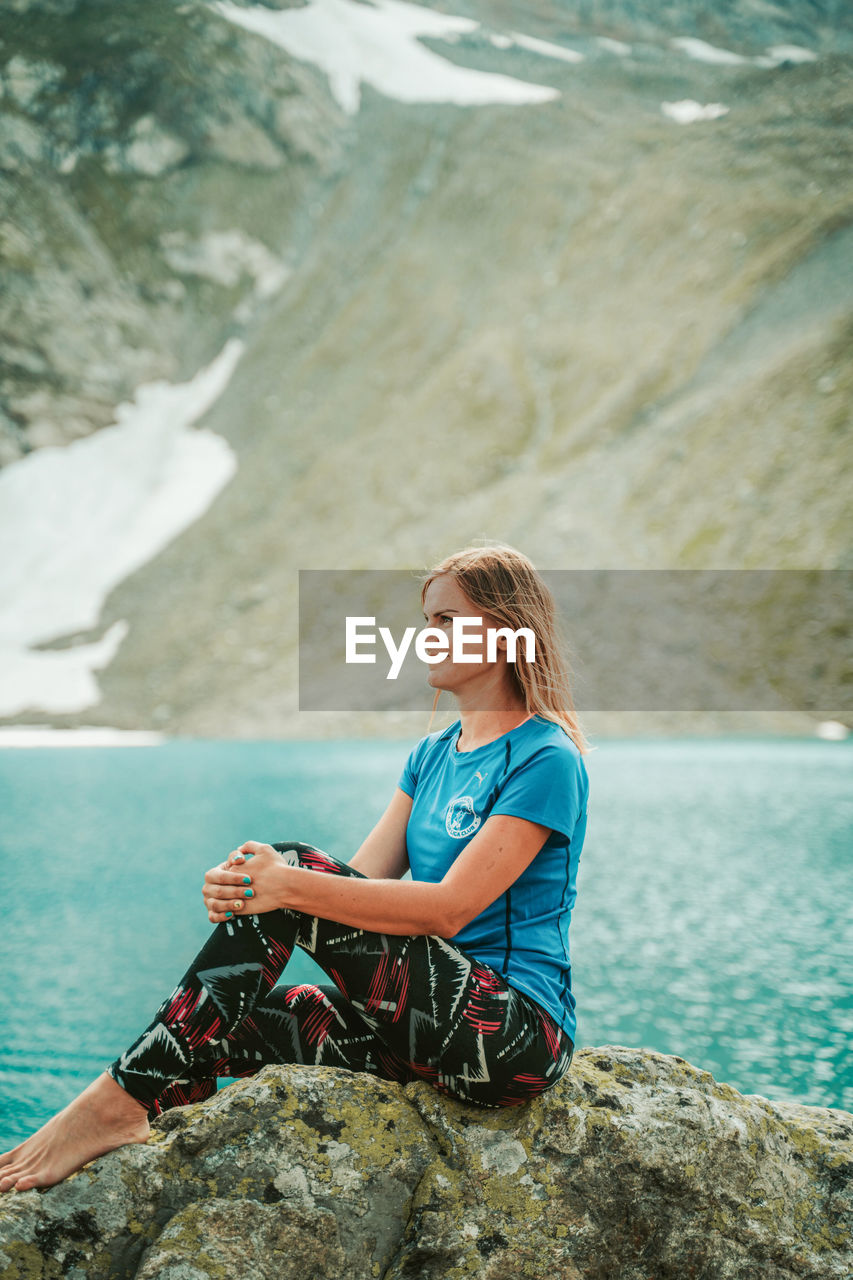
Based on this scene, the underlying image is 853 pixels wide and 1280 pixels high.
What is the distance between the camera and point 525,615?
139 inches

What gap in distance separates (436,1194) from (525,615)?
1857 mm

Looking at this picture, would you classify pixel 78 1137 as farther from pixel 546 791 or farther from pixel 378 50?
pixel 378 50

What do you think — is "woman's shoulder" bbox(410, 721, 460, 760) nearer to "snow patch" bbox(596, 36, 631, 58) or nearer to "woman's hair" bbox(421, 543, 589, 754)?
"woman's hair" bbox(421, 543, 589, 754)

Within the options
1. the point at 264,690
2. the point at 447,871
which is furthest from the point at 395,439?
the point at 447,871

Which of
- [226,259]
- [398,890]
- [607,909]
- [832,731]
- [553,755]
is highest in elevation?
[226,259]

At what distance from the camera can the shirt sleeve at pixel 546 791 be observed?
10.1ft

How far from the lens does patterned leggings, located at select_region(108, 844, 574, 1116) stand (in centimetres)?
299

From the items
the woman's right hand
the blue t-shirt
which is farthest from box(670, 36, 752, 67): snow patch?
the woman's right hand

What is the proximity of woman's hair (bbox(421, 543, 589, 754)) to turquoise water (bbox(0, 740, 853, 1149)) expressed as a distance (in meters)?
8.28

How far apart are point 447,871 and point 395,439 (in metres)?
78.4

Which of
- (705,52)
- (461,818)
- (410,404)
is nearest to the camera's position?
(461,818)

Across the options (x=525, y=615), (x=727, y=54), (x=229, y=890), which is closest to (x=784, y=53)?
(x=727, y=54)

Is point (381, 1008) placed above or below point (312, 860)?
below

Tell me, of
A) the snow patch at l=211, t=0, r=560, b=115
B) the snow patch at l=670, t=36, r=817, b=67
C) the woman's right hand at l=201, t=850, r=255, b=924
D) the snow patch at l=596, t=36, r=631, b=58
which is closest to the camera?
the woman's right hand at l=201, t=850, r=255, b=924
